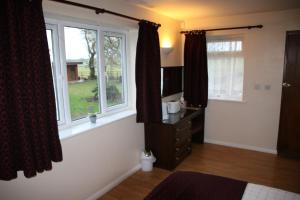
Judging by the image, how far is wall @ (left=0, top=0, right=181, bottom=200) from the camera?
2.01 m

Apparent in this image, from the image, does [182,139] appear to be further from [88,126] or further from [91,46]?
[91,46]

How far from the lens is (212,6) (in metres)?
3.22

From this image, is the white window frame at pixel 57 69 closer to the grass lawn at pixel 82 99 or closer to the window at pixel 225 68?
the grass lawn at pixel 82 99

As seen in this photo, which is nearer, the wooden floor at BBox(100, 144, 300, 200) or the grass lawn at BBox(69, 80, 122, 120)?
the grass lawn at BBox(69, 80, 122, 120)

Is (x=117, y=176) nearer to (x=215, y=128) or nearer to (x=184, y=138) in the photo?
(x=184, y=138)

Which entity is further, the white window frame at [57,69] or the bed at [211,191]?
the white window frame at [57,69]

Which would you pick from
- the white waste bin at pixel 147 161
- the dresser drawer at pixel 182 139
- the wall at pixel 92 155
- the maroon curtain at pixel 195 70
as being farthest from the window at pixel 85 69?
the maroon curtain at pixel 195 70

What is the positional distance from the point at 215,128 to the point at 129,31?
2.45 metres

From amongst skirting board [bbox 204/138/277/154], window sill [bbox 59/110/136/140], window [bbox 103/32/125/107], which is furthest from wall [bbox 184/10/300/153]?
window sill [bbox 59/110/136/140]

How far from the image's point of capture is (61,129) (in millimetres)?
2424

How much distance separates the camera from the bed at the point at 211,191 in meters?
1.67

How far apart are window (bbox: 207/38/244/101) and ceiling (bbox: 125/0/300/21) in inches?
21.5

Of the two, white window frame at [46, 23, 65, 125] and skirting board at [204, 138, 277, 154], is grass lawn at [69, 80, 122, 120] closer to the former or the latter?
white window frame at [46, 23, 65, 125]

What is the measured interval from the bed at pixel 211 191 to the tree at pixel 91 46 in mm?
1649
